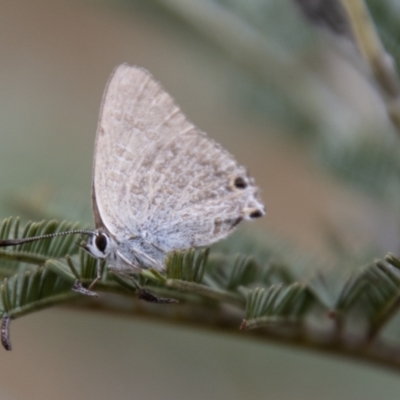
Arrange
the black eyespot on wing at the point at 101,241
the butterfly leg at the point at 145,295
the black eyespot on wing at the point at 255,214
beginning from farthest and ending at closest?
the black eyespot on wing at the point at 255,214 → the black eyespot on wing at the point at 101,241 → the butterfly leg at the point at 145,295

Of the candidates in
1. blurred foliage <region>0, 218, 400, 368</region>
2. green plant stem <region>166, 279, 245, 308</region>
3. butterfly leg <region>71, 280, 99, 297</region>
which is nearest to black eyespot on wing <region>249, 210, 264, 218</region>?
blurred foliage <region>0, 218, 400, 368</region>

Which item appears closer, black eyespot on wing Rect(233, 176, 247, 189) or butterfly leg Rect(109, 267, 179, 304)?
butterfly leg Rect(109, 267, 179, 304)

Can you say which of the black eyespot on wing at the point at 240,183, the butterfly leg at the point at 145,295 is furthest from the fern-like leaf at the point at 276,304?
the black eyespot on wing at the point at 240,183

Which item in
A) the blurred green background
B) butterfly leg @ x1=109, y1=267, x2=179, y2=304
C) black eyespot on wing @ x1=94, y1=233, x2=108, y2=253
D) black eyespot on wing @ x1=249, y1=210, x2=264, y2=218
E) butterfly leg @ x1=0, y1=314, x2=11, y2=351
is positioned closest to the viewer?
butterfly leg @ x1=0, y1=314, x2=11, y2=351

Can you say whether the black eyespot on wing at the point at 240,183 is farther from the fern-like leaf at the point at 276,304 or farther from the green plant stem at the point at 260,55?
the fern-like leaf at the point at 276,304

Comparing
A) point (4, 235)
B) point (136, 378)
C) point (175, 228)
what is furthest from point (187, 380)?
point (4, 235)

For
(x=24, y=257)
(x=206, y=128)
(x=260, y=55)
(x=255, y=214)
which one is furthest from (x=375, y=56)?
(x=206, y=128)

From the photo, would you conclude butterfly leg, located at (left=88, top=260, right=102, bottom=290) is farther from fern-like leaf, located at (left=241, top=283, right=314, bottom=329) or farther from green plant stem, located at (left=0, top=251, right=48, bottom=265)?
fern-like leaf, located at (left=241, top=283, right=314, bottom=329)

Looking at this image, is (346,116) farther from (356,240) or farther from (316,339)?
(316,339)
